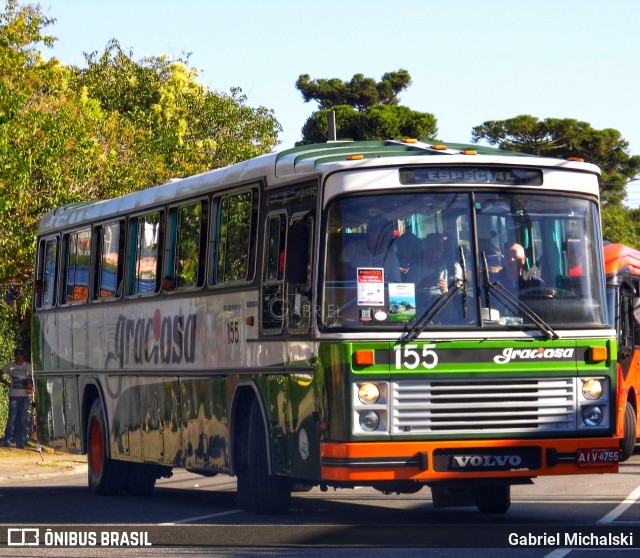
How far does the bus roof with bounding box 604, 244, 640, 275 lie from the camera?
21.9 meters

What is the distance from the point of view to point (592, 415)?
12383 mm

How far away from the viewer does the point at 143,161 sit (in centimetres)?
3297

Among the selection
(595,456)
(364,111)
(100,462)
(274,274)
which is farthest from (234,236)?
(364,111)

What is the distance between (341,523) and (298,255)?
8.22 ft

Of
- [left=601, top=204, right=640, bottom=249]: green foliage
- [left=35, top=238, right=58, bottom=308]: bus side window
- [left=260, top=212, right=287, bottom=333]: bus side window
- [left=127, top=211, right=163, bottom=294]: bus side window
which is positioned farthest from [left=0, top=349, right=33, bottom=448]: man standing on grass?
[left=601, top=204, right=640, bottom=249]: green foliage

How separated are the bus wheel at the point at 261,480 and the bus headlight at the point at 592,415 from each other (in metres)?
2.86

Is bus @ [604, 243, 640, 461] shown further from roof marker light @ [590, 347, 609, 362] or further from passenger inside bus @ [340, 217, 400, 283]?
passenger inside bus @ [340, 217, 400, 283]

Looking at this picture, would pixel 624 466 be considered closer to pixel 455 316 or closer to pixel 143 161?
pixel 455 316

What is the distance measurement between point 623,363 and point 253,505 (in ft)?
32.2

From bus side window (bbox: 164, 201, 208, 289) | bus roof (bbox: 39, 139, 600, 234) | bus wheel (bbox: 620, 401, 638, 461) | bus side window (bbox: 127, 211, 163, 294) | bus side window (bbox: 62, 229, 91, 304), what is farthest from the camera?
bus wheel (bbox: 620, 401, 638, 461)

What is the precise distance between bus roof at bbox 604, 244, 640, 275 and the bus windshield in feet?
31.1

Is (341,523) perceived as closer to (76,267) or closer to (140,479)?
(140,479)

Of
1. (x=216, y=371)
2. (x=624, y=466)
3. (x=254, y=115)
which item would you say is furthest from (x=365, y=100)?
(x=216, y=371)

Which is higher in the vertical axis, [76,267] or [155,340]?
[76,267]
